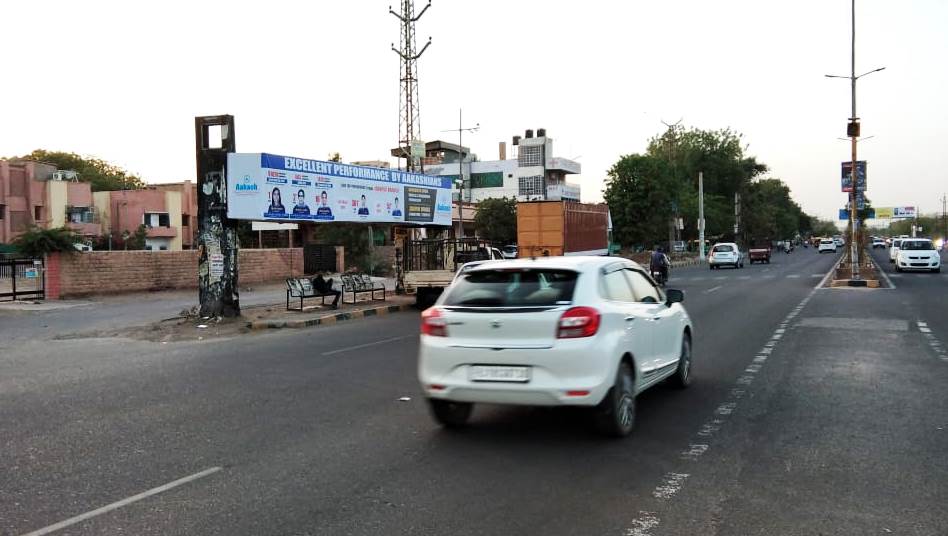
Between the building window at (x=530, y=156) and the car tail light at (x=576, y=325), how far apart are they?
87.1m

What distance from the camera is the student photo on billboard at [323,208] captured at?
20.0 metres

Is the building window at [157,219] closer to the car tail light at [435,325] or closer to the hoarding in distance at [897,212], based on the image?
the car tail light at [435,325]

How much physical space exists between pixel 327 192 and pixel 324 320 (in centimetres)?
410

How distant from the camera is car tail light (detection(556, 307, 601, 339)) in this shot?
600 cm

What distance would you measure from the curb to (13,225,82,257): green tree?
11.2 metres

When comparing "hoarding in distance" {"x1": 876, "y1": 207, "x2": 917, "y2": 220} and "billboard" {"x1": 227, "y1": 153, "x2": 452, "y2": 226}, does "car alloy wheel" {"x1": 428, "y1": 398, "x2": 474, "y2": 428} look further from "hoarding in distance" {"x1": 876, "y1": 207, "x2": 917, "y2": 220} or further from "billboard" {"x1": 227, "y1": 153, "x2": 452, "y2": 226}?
"hoarding in distance" {"x1": 876, "y1": 207, "x2": 917, "y2": 220}

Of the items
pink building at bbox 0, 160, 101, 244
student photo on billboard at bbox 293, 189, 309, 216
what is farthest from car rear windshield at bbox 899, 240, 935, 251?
pink building at bbox 0, 160, 101, 244

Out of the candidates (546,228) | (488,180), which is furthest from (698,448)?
(488,180)

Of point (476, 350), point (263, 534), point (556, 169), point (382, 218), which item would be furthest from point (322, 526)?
point (556, 169)

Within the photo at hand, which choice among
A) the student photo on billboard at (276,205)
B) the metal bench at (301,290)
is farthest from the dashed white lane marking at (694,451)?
the metal bench at (301,290)

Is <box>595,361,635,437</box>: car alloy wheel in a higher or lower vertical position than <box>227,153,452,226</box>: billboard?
lower

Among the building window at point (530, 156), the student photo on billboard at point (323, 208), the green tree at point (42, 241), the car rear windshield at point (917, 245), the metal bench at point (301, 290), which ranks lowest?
the metal bench at point (301, 290)

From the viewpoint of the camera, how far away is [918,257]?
120 feet

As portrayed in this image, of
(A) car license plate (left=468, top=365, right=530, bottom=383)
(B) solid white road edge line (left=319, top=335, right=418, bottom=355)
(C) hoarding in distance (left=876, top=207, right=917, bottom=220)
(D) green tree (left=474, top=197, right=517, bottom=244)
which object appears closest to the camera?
(A) car license plate (left=468, top=365, right=530, bottom=383)
